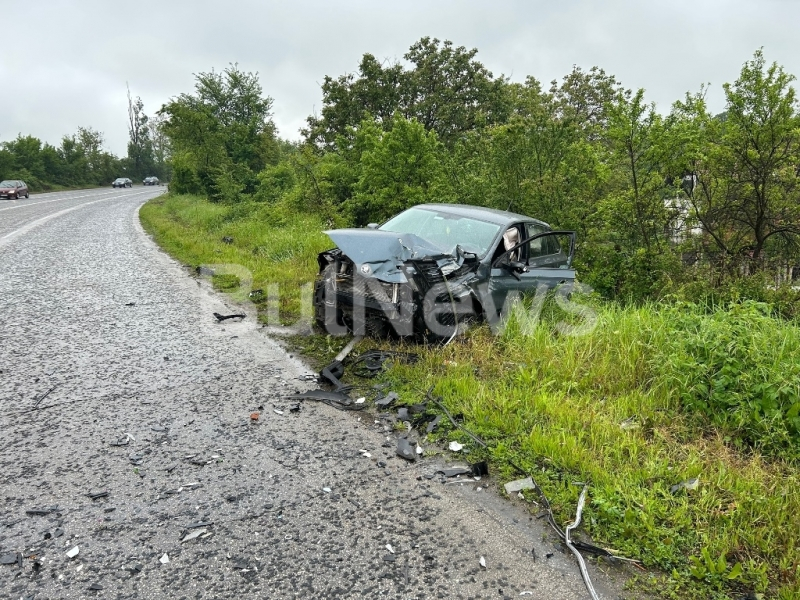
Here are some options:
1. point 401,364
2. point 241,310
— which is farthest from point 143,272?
point 401,364

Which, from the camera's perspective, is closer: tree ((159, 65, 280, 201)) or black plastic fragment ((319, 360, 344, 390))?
→ black plastic fragment ((319, 360, 344, 390))

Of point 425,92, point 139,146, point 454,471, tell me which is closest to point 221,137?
point 425,92

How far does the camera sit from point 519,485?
9.87 ft

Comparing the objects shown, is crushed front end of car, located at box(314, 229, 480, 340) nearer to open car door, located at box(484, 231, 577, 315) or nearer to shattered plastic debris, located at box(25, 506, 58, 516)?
open car door, located at box(484, 231, 577, 315)

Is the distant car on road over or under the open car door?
over

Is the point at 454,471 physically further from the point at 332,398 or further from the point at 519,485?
the point at 332,398

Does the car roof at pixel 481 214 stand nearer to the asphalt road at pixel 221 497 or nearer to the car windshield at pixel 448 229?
the car windshield at pixel 448 229

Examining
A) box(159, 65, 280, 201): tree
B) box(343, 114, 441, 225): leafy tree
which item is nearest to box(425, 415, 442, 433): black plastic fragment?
box(343, 114, 441, 225): leafy tree

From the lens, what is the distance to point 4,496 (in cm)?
272

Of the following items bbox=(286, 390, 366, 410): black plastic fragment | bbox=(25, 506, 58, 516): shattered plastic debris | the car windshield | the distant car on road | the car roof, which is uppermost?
the distant car on road

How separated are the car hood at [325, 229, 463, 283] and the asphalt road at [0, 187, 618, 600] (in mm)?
1249

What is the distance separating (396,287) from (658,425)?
2.53 meters

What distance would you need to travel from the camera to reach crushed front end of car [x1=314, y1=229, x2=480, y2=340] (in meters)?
4.90

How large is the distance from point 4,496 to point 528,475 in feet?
9.75
